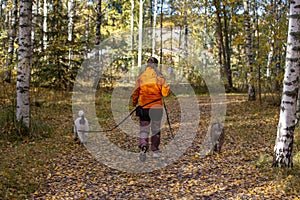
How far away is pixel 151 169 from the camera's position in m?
7.06

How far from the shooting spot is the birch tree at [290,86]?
20.4 feet

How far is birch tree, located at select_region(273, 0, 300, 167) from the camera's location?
6203mm

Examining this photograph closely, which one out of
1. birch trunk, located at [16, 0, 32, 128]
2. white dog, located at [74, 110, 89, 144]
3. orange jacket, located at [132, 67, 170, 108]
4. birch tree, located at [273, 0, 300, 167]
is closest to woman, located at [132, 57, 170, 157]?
orange jacket, located at [132, 67, 170, 108]

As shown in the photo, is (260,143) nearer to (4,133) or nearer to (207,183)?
(207,183)

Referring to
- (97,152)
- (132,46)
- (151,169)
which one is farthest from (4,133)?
(132,46)

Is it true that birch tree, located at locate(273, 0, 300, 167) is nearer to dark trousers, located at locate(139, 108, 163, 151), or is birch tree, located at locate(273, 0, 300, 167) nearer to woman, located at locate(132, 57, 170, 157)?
woman, located at locate(132, 57, 170, 157)

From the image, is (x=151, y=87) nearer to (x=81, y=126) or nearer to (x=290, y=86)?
(x=81, y=126)

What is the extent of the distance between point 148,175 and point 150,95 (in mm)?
1763

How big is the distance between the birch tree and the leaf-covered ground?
1.74 feet

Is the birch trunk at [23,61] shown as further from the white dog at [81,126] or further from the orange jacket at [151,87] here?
the orange jacket at [151,87]

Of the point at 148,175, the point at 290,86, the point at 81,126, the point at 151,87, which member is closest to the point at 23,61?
the point at 81,126

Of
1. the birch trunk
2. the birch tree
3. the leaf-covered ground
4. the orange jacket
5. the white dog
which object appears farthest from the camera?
the birch trunk

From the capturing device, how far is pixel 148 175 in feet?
22.0

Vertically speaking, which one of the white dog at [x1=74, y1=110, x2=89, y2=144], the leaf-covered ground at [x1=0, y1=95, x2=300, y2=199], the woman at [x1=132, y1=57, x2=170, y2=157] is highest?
the woman at [x1=132, y1=57, x2=170, y2=157]
